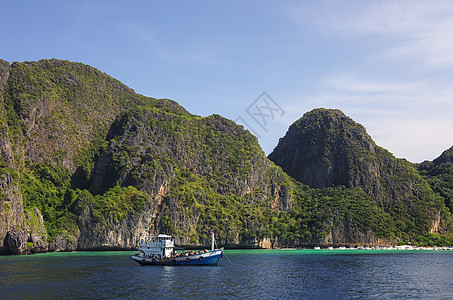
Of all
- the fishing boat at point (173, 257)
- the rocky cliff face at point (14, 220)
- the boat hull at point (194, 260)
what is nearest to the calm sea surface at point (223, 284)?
the boat hull at point (194, 260)

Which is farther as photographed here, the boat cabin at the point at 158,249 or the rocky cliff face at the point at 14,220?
the rocky cliff face at the point at 14,220

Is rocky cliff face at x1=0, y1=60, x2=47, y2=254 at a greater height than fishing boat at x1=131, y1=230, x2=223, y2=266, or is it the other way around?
rocky cliff face at x1=0, y1=60, x2=47, y2=254

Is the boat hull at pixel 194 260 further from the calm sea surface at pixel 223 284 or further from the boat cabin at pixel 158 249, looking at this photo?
the calm sea surface at pixel 223 284

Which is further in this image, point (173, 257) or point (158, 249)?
point (158, 249)

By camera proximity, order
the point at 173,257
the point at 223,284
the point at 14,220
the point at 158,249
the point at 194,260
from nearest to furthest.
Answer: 1. the point at 223,284
2. the point at 173,257
3. the point at 194,260
4. the point at 158,249
5. the point at 14,220

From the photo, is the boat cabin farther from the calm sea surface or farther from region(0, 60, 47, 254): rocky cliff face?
region(0, 60, 47, 254): rocky cliff face

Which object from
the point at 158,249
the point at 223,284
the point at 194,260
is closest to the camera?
the point at 223,284

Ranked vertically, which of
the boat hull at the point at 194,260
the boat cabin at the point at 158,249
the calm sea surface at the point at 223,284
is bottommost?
the calm sea surface at the point at 223,284

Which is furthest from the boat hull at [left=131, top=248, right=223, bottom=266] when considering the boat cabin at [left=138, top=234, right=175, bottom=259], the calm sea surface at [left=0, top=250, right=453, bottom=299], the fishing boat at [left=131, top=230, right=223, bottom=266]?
the calm sea surface at [left=0, top=250, right=453, bottom=299]

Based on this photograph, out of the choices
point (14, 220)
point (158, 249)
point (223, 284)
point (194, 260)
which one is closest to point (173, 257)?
point (194, 260)

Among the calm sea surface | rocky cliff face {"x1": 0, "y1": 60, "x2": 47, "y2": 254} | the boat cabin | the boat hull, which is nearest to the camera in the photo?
the calm sea surface

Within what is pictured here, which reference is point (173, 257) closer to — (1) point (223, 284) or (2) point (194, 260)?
(2) point (194, 260)

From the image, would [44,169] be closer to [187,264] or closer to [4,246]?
[4,246]

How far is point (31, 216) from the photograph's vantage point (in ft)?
481
